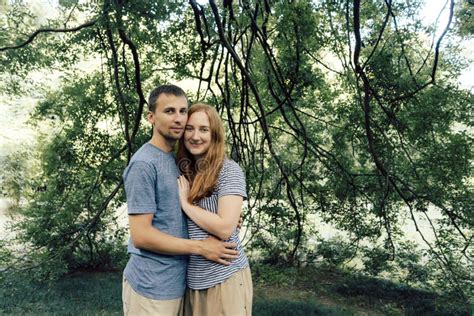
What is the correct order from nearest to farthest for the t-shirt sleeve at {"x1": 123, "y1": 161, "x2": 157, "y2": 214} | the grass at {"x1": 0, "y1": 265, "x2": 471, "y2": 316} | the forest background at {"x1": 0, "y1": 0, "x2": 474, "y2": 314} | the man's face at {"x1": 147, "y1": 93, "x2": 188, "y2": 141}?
the t-shirt sleeve at {"x1": 123, "y1": 161, "x2": 157, "y2": 214}, the man's face at {"x1": 147, "y1": 93, "x2": 188, "y2": 141}, the forest background at {"x1": 0, "y1": 0, "x2": 474, "y2": 314}, the grass at {"x1": 0, "y1": 265, "x2": 471, "y2": 316}

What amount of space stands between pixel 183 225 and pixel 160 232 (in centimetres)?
10

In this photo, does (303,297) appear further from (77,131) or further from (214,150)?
(214,150)

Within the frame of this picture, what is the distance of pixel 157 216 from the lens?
4.98 feet

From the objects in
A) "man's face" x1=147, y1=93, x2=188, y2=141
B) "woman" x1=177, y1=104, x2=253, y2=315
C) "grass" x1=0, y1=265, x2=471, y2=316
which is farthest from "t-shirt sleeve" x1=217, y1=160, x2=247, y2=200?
"grass" x1=0, y1=265, x2=471, y2=316

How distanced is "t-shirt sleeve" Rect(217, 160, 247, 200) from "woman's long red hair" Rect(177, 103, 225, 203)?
0.7 inches

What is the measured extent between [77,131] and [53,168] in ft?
2.10

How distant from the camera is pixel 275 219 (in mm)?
4871

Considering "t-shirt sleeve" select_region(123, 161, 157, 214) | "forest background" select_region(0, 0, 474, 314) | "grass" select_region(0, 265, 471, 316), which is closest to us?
"t-shirt sleeve" select_region(123, 161, 157, 214)

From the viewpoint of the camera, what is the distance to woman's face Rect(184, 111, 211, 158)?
62.7 inches

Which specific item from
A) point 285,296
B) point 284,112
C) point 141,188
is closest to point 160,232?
point 141,188

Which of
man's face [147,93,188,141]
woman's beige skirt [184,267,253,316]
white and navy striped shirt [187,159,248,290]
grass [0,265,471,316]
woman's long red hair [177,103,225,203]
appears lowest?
grass [0,265,471,316]

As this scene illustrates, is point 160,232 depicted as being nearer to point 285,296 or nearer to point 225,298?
point 225,298

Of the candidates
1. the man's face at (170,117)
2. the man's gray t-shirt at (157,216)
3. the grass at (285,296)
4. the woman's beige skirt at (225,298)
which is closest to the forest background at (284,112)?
the grass at (285,296)

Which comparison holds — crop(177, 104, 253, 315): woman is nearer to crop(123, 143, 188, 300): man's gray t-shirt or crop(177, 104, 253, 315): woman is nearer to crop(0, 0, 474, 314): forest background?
crop(123, 143, 188, 300): man's gray t-shirt
